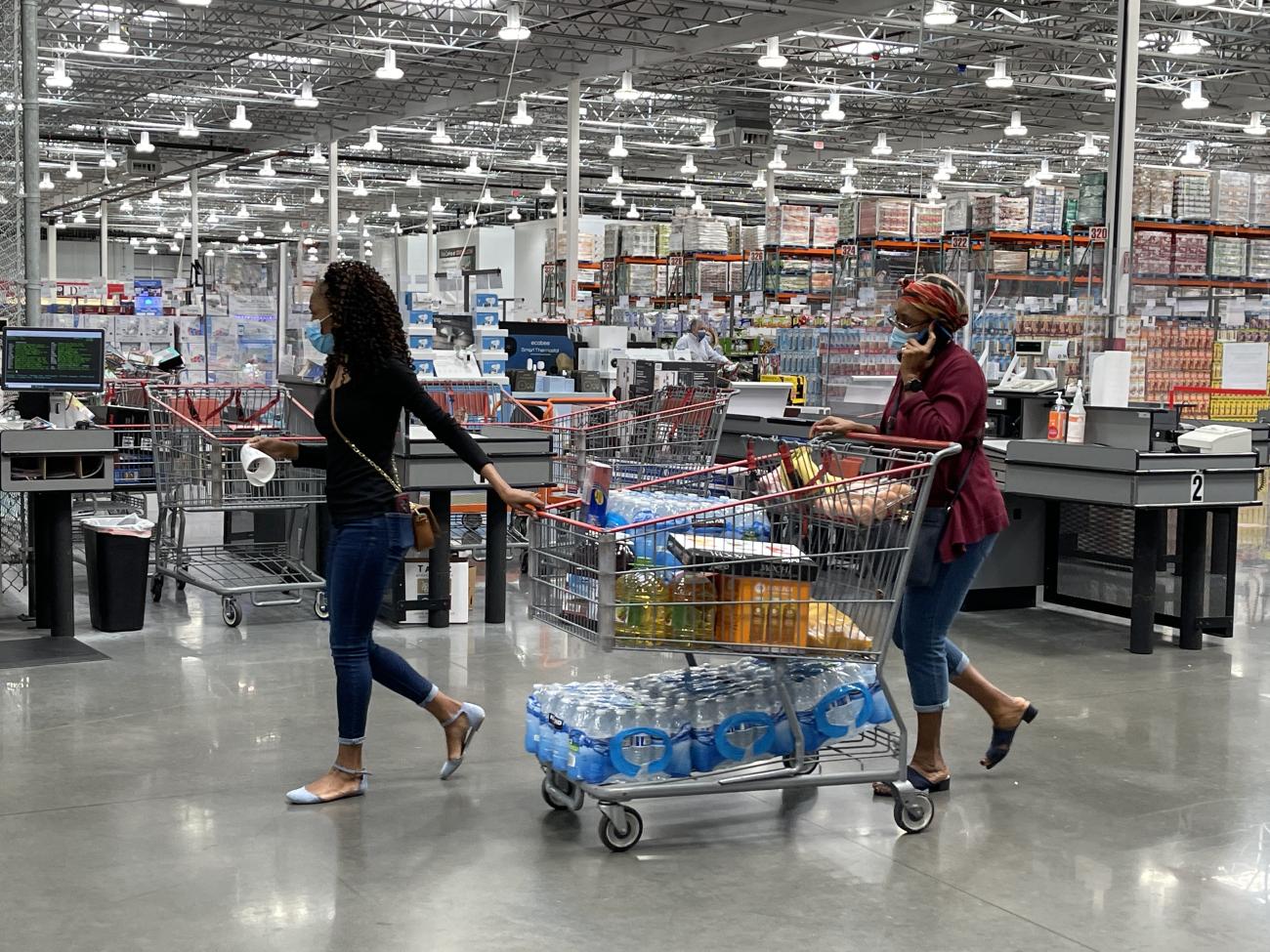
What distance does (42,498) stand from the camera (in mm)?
7148

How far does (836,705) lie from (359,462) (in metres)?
1.63

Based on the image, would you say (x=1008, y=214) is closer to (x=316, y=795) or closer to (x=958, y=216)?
(x=958, y=216)

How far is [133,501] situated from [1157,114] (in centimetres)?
1949

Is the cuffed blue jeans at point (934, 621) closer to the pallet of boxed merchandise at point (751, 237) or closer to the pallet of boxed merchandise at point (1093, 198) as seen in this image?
the pallet of boxed merchandise at point (1093, 198)

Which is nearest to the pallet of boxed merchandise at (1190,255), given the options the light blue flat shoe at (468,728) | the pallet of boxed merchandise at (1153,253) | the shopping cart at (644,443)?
the pallet of boxed merchandise at (1153,253)

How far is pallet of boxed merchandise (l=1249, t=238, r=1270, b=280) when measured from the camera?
1317 cm

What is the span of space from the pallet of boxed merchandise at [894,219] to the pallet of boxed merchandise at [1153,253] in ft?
8.06

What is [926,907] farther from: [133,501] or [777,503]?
[133,501]

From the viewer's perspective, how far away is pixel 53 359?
281 inches

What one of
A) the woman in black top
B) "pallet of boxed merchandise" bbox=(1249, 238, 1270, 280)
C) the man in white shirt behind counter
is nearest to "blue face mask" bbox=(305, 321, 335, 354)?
the woman in black top

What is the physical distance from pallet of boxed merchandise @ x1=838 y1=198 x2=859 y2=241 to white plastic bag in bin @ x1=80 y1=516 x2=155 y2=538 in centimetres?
863

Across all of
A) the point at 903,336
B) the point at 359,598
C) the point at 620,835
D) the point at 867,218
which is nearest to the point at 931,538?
the point at 903,336

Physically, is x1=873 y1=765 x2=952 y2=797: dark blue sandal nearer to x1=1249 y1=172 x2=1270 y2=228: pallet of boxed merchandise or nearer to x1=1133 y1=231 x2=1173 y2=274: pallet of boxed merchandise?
x1=1133 y1=231 x2=1173 y2=274: pallet of boxed merchandise

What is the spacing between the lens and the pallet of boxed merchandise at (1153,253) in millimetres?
12641
